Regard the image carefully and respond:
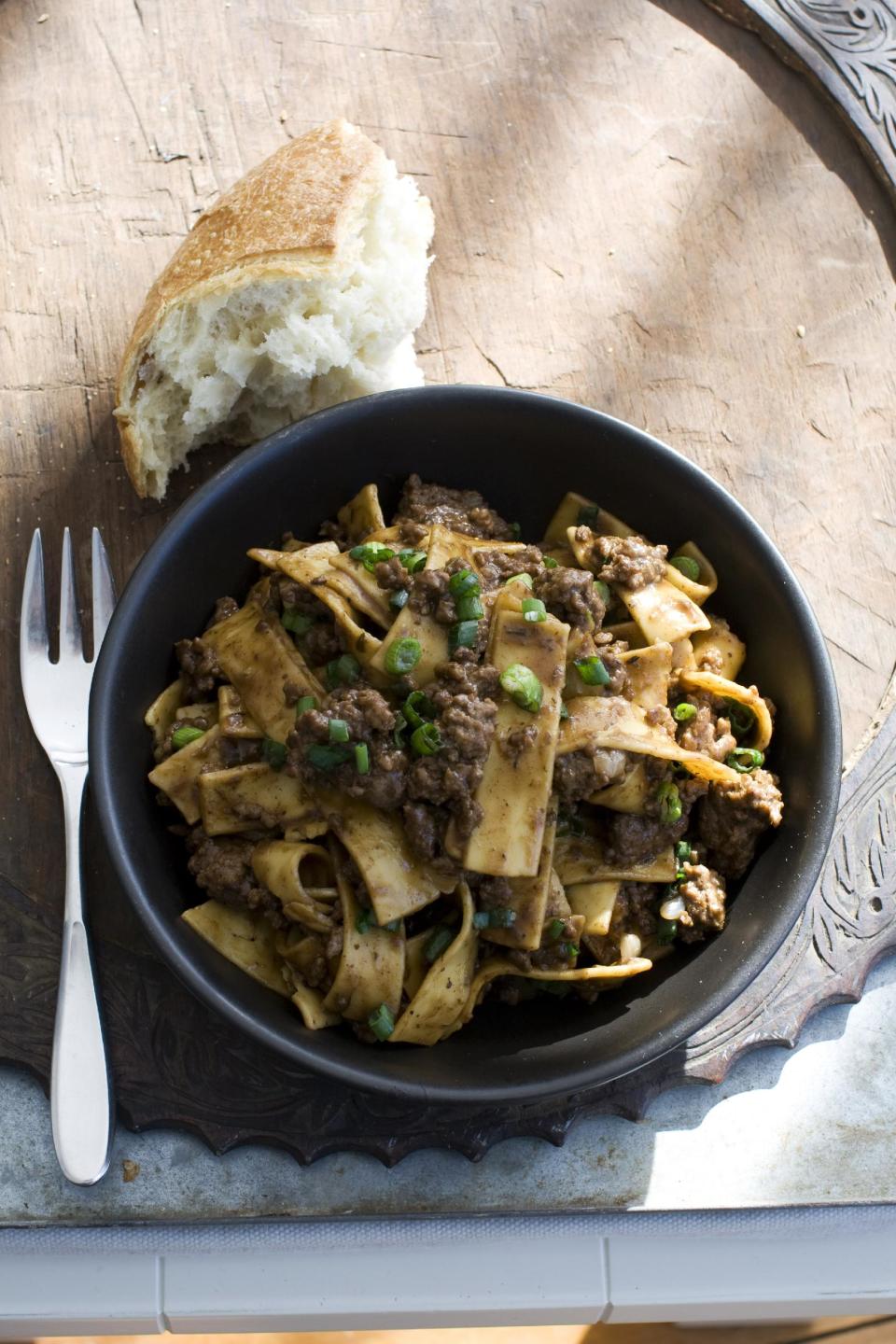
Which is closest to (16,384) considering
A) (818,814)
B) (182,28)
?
(182,28)

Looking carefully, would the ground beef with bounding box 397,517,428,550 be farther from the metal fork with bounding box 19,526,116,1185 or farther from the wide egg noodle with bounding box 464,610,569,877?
the metal fork with bounding box 19,526,116,1185

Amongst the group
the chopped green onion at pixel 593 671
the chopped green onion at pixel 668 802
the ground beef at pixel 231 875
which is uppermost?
the chopped green onion at pixel 593 671

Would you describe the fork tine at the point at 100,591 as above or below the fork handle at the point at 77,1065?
above

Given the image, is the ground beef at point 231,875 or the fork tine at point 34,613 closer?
the ground beef at point 231,875

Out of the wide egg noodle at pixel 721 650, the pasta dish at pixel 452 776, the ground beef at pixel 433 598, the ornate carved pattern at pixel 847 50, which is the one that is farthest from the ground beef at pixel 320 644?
the ornate carved pattern at pixel 847 50

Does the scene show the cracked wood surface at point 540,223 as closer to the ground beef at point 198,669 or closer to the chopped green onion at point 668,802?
the ground beef at point 198,669

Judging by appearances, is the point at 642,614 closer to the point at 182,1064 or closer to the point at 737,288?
the point at 737,288
